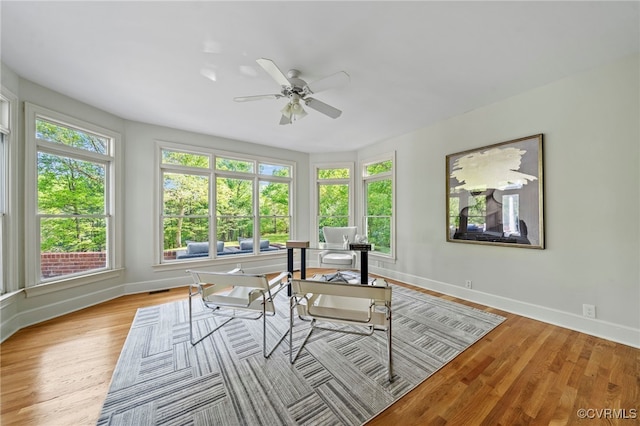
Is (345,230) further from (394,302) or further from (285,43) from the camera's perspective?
(285,43)

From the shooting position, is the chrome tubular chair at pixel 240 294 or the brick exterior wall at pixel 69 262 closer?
the chrome tubular chair at pixel 240 294

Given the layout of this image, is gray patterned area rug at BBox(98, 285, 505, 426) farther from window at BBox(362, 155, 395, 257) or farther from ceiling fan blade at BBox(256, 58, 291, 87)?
ceiling fan blade at BBox(256, 58, 291, 87)

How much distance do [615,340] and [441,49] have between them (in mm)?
3157

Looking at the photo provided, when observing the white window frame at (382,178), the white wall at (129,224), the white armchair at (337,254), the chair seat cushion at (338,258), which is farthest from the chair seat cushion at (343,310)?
the white wall at (129,224)

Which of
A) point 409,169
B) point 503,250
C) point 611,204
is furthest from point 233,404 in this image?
point 409,169

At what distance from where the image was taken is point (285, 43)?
1.97 m

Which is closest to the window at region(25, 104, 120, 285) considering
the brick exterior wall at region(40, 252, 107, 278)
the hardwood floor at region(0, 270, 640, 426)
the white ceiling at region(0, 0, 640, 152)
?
the brick exterior wall at region(40, 252, 107, 278)

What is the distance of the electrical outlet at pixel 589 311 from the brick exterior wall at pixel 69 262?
5.92 metres

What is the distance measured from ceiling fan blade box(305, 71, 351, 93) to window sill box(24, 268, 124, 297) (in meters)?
3.70

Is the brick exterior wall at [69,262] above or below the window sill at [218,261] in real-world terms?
above

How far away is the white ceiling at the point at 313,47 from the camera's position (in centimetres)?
167

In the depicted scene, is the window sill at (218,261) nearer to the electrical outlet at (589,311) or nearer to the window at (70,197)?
the window at (70,197)

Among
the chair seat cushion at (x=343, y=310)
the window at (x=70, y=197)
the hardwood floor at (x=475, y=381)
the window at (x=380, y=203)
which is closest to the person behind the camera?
the hardwood floor at (x=475, y=381)

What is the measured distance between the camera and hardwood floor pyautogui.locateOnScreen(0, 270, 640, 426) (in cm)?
142
